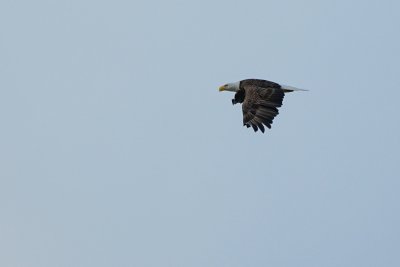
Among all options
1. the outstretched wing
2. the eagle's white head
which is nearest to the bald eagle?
the outstretched wing

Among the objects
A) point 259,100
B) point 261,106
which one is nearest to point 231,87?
point 259,100

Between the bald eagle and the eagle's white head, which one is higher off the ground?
the eagle's white head

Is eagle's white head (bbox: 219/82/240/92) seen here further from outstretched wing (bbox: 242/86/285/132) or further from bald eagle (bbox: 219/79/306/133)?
outstretched wing (bbox: 242/86/285/132)

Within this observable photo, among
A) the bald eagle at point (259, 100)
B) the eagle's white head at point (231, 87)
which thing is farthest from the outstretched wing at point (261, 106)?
the eagle's white head at point (231, 87)

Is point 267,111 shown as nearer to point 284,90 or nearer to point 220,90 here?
point 284,90

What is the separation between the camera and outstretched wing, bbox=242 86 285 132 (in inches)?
1890

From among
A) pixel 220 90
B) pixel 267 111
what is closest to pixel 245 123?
pixel 267 111

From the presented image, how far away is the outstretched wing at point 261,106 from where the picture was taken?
48.0 meters

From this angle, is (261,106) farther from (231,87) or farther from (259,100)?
(231,87)

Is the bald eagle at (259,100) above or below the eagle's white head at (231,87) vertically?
below

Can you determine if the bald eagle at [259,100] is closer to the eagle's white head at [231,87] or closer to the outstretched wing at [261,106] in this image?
the outstretched wing at [261,106]

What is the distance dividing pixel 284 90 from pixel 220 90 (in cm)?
411

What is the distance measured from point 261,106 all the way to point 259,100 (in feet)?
1.37

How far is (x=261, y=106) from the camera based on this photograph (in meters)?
48.6
